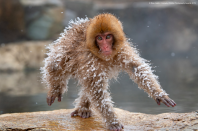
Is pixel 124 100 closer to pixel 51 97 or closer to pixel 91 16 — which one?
pixel 51 97

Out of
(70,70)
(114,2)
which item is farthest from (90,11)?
(70,70)

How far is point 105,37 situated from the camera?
2.65m

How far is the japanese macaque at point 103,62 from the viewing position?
2.65 meters

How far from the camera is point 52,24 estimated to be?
480 inches

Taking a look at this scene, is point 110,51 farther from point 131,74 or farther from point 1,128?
point 1,128

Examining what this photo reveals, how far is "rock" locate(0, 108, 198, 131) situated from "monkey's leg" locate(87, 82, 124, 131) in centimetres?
13

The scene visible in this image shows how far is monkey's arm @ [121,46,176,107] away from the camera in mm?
2666

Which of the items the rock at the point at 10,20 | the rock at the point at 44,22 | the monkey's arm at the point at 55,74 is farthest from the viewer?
the rock at the point at 44,22

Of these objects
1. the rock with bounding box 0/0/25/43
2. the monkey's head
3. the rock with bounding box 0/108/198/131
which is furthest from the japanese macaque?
the rock with bounding box 0/0/25/43

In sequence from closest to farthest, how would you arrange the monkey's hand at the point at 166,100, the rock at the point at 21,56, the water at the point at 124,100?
the monkey's hand at the point at 166,100
the water at the point at 124,100
the rock at the point at 21,56

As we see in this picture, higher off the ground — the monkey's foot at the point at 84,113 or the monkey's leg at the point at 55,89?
the monkey's leg at the point at 55,89

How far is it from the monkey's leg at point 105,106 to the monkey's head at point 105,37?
376mm

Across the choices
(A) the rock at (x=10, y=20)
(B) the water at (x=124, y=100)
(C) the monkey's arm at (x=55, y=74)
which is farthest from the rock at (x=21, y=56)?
(C) the monkey's arm at (x=55, y=74)

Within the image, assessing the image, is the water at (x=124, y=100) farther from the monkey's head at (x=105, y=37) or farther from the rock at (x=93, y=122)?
the monkey's head at (x=105, y=37)
